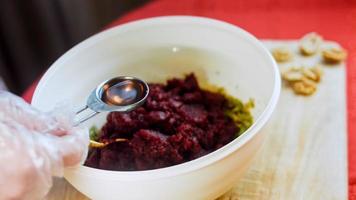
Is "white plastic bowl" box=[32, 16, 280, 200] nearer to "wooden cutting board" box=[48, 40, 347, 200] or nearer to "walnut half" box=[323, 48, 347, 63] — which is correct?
"wooden cutting board" box=[48, 40, 347, 200]

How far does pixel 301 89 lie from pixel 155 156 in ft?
1.16

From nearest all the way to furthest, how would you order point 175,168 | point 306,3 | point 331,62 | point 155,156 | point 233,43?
point 175,168 < point 155,156 < point 233,43 < point 331,62 < point 306,3

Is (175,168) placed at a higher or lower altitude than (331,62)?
lower

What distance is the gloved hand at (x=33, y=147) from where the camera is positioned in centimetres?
62

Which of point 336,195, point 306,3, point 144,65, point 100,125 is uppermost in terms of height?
point 306,3

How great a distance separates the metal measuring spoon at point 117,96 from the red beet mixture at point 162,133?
1 centimetres

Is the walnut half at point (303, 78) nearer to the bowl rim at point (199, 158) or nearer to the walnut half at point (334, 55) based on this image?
the walnut half at point (334, 55)

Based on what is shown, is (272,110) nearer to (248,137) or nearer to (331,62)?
(248,137)

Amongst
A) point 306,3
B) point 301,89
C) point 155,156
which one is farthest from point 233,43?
point 306,3

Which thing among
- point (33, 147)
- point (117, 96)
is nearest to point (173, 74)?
point (117, 96)

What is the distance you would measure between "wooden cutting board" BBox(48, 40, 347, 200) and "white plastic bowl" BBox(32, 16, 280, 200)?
0.21 ft

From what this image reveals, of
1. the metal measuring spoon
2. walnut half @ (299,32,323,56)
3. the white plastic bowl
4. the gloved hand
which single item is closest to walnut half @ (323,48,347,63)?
walnut half @ (299,32,323,56)

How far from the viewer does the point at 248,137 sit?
27.6 inches

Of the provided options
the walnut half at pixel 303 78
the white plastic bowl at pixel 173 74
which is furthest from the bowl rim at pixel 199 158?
the walnut half at pixel 303 78
